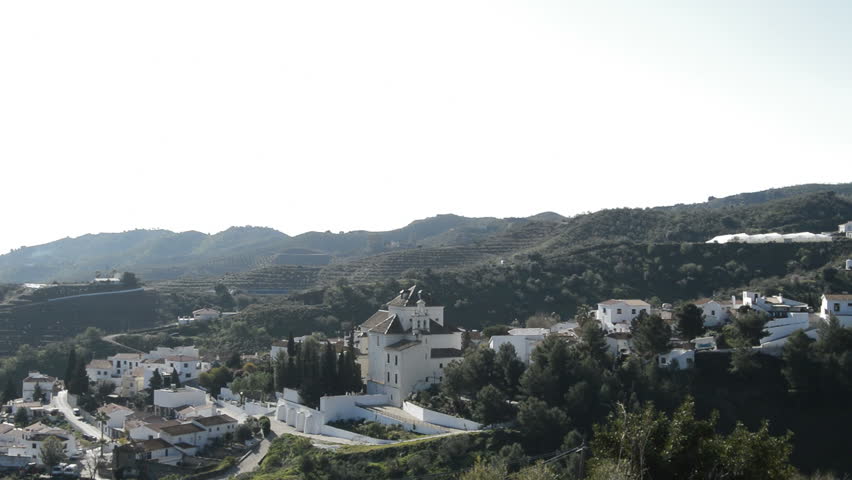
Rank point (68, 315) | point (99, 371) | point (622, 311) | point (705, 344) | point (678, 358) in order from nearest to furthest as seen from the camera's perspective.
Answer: point (678, 358), point (705, 344), point (622, 311), point (99, 371), point (68, 315)

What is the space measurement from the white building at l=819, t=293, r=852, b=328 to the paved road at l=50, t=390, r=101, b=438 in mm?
38897

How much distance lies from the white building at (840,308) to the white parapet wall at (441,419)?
19.6m

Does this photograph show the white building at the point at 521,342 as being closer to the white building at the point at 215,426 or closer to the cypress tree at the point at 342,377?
the cypress tree at the point at 342,377

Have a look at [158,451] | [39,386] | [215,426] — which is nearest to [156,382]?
[39,386]

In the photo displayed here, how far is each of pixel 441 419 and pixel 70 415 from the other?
944 inches

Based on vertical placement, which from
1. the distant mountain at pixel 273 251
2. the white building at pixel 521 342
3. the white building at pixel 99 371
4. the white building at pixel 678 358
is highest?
the distant mountain at pixel 273 251

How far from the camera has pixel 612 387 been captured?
36250 millimetres

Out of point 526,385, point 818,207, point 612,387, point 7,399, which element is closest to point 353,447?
point 526,385

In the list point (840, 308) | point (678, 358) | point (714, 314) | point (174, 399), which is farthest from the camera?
point (174, 399)

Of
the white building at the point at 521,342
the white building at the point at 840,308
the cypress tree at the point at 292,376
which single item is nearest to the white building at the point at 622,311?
the white building at the point at 521,342

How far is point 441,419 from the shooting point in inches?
1454

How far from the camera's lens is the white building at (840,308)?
41.8 meters

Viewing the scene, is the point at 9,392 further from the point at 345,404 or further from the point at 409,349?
the point at 409,349

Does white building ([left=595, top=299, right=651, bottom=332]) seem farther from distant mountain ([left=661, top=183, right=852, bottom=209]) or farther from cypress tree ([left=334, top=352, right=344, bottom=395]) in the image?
distant mountain ([left=661, top=183, right=852, bottom=209])
